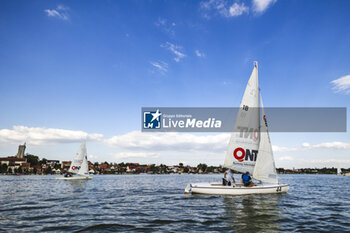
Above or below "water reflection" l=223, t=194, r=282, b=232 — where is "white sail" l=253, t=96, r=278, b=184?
above

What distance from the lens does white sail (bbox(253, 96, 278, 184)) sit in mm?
22484

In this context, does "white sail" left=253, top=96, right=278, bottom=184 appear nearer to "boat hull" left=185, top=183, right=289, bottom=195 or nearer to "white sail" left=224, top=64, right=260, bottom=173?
"white sail" left=224, top=64, right=260, bottom=173

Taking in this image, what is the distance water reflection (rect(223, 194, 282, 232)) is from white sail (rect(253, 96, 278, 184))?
3.22 m

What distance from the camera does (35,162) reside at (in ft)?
550

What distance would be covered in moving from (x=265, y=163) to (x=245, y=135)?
339 cm

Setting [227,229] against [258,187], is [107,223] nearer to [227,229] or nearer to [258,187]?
[227,229]

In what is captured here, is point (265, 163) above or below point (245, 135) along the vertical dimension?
below

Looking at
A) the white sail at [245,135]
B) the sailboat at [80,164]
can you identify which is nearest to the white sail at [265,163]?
the white sail at [245,135]

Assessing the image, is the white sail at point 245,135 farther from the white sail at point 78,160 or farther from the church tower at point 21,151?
the church tower at point 21,151

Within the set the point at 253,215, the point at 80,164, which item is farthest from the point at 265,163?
the point at 80,164

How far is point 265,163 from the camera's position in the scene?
2262cm

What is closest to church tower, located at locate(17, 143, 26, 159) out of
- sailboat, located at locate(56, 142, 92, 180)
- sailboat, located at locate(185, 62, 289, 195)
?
sailboat, located at locate(56, 142, 92, 180)

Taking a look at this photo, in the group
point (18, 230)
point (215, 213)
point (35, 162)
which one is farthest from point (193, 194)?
point (35, 162)

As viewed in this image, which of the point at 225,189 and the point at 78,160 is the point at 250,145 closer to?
the point at 225,189
